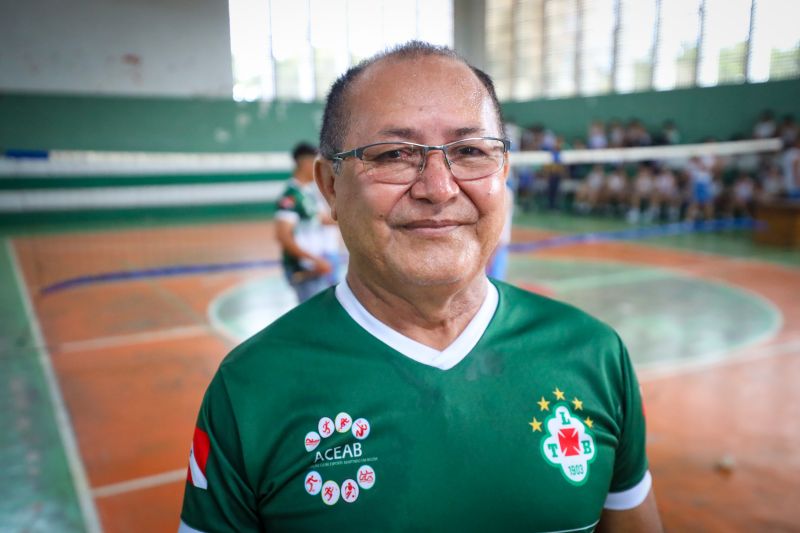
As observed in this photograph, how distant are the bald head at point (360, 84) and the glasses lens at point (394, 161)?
9 centimetres

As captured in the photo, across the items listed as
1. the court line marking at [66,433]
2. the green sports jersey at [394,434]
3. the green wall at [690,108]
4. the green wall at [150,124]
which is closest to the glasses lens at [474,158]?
the green sports jersey at [394,434]

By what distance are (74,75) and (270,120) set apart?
7021 mm

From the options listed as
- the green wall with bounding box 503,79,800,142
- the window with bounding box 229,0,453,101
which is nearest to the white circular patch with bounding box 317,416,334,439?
the window with bounding box 229,0,453,101

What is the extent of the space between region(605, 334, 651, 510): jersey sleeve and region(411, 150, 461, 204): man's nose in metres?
0.55

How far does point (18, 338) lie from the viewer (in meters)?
5.70

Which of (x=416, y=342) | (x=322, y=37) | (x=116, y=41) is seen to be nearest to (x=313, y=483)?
(x=416, y=342)

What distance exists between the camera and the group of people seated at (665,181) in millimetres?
12055

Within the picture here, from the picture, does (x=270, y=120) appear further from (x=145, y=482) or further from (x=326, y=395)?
(x=326, y=395)

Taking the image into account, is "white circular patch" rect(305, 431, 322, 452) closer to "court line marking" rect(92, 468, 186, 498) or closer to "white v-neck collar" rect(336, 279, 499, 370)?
"white v-neck collar" rect(336, 279, 499, 370)

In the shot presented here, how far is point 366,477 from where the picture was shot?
117 cm

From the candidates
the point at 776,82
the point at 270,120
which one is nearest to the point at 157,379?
the point at 270,120

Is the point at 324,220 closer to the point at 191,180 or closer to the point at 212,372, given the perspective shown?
the point at 212,372

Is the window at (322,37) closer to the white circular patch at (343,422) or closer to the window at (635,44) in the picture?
the window at (635,44)

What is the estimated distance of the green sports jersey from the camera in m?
1.16
